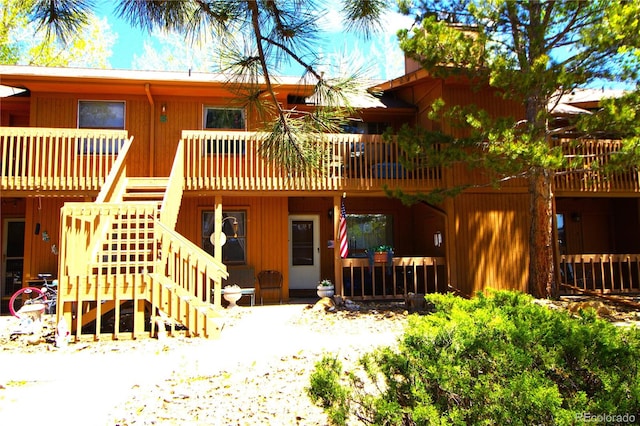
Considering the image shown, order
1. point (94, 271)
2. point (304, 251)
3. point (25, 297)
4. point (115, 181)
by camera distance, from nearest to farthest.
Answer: point (94, 271) → point (115, 181) → point (25, 297) → point (304, 251)

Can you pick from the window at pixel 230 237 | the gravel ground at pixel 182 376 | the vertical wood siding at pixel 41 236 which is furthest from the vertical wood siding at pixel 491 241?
the vertical wood siding at pixel 41 236

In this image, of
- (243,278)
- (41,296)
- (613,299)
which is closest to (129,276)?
(41,296)

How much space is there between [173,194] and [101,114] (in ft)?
14.5

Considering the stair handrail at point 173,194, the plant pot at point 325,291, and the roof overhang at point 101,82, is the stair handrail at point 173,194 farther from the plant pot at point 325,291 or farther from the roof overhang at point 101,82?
the plant pot at point 325,291

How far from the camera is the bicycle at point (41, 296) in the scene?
8891 mm

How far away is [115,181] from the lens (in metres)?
8.76

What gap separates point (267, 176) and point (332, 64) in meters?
5.92

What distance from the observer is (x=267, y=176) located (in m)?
9.78

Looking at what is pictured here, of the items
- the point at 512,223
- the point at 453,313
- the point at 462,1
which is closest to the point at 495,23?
the point at 462,1

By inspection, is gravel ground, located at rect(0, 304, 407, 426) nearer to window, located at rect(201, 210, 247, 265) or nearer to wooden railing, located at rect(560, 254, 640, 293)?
window, located at rect(201, 210, 247, 265)

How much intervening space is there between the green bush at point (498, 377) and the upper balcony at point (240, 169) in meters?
6.03

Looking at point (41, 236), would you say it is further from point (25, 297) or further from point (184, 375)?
point (184, 375)

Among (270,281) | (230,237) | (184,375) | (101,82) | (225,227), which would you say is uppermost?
(101,82)

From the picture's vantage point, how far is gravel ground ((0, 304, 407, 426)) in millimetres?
3678
